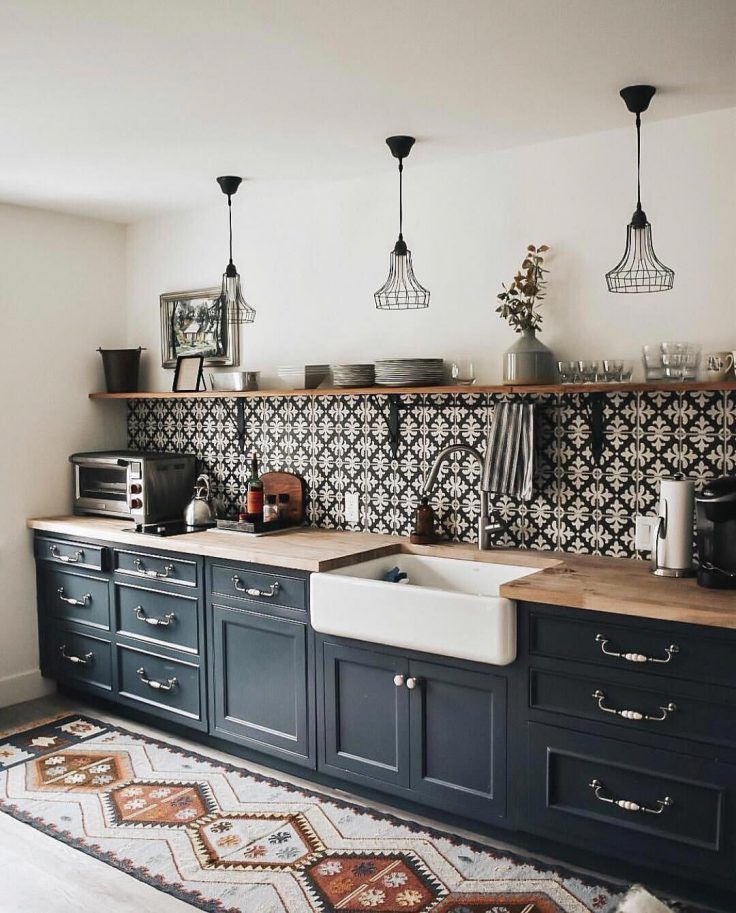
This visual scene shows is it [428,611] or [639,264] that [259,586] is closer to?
[428,611]

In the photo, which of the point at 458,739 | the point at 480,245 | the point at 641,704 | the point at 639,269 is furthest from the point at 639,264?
the point at 458,739

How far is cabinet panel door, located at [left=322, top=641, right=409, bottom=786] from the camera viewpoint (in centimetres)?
299

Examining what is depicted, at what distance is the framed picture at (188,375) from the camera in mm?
4328

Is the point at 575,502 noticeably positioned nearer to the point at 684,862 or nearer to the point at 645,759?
the point at 645,759

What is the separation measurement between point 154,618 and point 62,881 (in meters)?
1.26

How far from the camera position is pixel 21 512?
434 centimetres

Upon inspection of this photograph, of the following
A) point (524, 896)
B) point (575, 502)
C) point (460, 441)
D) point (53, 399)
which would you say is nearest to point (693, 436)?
point (575, 502)

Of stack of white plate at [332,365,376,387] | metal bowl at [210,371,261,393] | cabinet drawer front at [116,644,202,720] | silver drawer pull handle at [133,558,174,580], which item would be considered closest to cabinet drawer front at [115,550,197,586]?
silver drawer pull handle at [133,558,174,580]

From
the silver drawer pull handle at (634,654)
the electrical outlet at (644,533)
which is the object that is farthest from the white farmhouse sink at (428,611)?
the electrical outlet at (644,533)

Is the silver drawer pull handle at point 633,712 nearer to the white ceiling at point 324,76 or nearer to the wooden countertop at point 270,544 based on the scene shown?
the wooden countertop at point 270,544

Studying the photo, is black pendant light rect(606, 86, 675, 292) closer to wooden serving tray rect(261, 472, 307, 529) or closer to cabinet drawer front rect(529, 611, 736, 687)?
cabinet drawer front rect(529, 611, 736, 687)

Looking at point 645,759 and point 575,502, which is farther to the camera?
point 575,502

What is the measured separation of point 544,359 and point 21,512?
2687 millimetres

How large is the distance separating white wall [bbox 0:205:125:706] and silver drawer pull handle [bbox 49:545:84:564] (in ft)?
0.62
